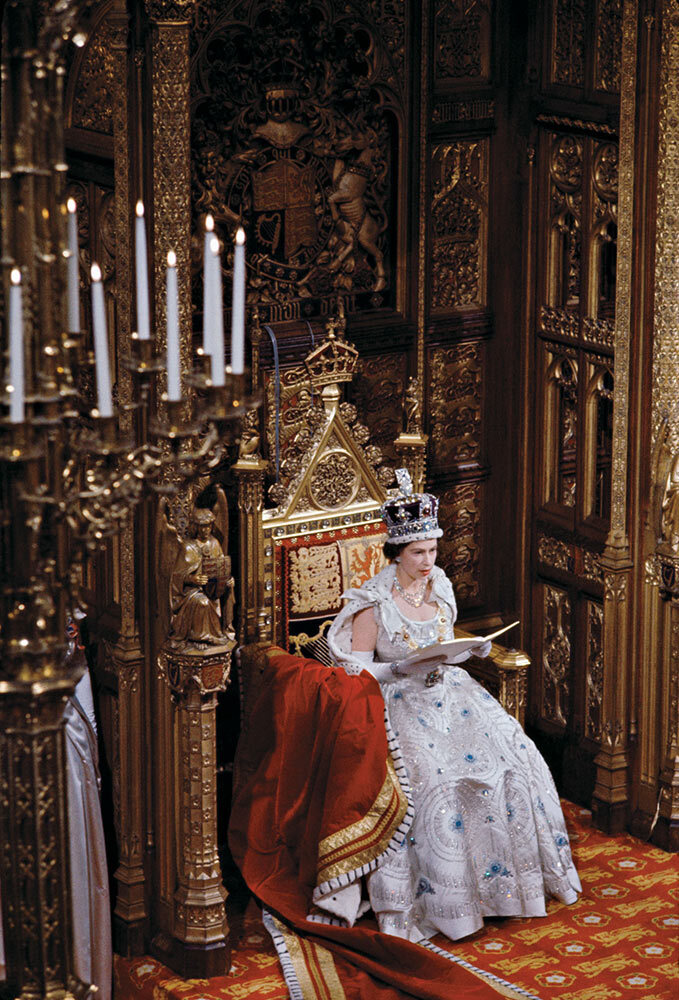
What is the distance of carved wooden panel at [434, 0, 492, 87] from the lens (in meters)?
6.53

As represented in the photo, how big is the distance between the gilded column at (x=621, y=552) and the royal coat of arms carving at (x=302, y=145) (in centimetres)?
81

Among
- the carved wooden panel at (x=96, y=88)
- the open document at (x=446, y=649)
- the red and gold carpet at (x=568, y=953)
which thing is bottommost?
the red and gold carpet at (x=568, y=953)

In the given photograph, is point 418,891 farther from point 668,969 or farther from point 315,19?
point 315,19

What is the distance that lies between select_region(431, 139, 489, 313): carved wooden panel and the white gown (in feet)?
3.89

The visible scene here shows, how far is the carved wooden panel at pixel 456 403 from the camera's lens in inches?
267

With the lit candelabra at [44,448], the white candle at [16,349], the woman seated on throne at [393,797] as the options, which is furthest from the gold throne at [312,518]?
the white candle at [16,349]

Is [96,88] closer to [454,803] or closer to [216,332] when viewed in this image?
[454,803]

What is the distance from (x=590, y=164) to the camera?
645cm

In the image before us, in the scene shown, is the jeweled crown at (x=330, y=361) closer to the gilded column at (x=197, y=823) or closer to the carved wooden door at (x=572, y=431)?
the carved wooden door at (x=572, y=431)

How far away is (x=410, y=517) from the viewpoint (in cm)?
589

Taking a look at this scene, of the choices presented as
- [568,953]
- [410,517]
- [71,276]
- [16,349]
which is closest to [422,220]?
[410,517]

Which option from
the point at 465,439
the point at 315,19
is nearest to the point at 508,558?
the point at 465,439

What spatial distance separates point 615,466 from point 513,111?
1343 mm

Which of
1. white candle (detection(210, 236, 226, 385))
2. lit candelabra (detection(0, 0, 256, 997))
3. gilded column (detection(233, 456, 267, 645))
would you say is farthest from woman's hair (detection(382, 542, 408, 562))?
white candle (detection(210, 236, 226, 385))
